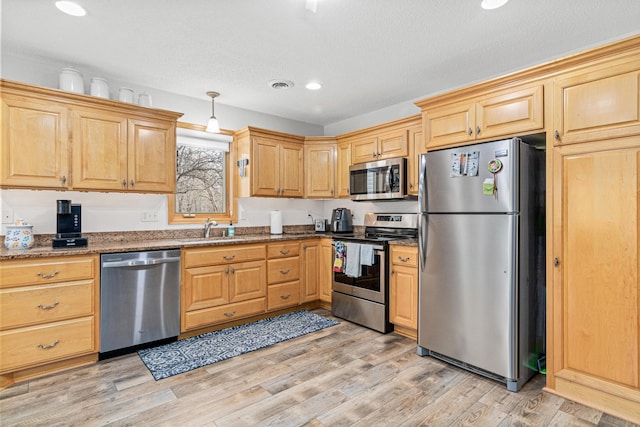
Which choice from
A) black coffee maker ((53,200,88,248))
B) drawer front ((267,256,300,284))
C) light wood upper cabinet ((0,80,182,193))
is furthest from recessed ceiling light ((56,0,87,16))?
drawer front ((267,256,300,284))

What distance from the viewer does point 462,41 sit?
2564 mm

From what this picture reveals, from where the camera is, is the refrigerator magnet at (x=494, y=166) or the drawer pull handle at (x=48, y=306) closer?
the refrigerator magnet at (x=494, y=166)

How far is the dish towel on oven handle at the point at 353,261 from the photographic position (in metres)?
3.56

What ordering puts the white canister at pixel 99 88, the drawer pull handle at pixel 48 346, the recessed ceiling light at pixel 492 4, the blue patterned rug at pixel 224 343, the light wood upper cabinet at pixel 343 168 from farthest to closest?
the light wood upper cabinet at pixel 343 168
the white canister at pixel 99 88
the blue patterned rug at pixel 224 343
the drawer pull handle at pixel 48 346
the recessed ceiling light at pixel 492 4

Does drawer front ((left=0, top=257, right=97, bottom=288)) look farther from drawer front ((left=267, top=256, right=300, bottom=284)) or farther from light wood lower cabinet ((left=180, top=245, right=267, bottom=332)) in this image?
drawer front ((left=267, top=256, right=300, bottom=284))

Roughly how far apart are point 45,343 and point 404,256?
9.70 feet

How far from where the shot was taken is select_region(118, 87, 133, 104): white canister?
3104mm

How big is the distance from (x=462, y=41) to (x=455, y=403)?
8.40 feet

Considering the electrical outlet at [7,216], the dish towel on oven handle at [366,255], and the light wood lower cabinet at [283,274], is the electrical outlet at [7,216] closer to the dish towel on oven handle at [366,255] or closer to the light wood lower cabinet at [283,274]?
the light wood lower cabinet at [283,274]

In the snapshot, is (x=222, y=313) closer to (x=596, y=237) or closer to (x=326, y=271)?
(x=326, y=271)

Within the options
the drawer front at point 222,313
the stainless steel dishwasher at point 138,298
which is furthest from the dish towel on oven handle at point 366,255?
the stainless steel dishwasher at point 138,298

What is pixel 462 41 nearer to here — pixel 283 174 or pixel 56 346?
pixel 283 174

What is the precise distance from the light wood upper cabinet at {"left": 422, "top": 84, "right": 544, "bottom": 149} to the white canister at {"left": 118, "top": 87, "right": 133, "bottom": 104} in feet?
8.85

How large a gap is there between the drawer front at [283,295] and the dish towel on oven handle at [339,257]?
0.54 m
